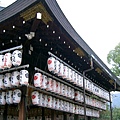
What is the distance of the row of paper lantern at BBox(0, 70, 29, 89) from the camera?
561 centimetres

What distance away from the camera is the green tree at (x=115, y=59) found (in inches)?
837

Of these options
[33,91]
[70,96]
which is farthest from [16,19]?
[70,96]

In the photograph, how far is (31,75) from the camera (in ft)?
22.4

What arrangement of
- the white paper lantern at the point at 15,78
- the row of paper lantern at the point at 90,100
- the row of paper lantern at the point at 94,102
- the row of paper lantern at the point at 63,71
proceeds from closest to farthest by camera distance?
the white paper lantern at the point at 15,78 < the row of paper lantern at the point at 63,71 < the row of paper lantern at the point at 90,100 < the row of paper lantern at the point at 94,102

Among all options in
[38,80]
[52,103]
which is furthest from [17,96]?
[52,103]

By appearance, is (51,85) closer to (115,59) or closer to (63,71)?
(63,71)

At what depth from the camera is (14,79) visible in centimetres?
578

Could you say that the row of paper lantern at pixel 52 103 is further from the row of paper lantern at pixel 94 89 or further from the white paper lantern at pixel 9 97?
the row of paper lantern at pixel 94 89

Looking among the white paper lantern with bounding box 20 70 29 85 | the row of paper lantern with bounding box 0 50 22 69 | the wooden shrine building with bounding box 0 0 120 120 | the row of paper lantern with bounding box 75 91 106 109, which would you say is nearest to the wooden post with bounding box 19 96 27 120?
the wooden shrine building with bounding box 0 0 120 120

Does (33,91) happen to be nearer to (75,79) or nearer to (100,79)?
(75,79)

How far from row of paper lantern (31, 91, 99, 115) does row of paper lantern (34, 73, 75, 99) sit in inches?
10.7

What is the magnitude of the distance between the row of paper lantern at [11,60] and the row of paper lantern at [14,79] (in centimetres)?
34

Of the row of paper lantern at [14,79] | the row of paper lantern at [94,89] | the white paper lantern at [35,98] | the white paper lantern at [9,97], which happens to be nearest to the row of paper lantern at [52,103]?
the white paper lantern at [35,98]

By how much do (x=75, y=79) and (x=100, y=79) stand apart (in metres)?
4.93
